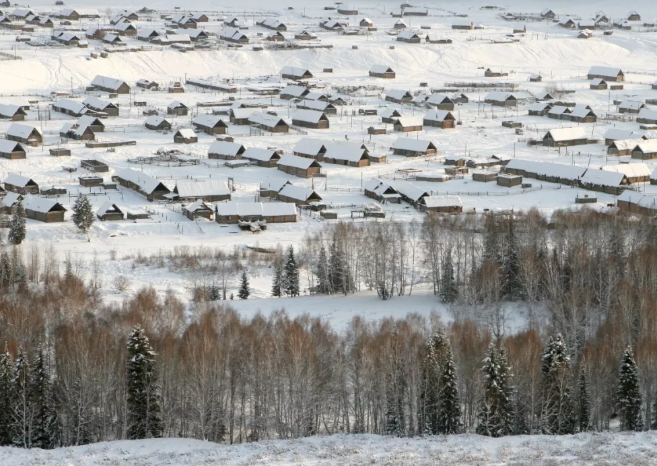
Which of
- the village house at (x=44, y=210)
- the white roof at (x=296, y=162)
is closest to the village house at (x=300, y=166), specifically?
the white roof at (x=296, y=162)

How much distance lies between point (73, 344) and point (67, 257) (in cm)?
1395

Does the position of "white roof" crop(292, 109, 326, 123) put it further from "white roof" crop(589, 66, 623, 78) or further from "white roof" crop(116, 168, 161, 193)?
"white roof" crop(589, 66, 623, 78)

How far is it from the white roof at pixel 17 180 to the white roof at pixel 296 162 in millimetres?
12323

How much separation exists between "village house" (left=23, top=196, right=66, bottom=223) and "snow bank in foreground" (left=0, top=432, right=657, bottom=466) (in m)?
22.2

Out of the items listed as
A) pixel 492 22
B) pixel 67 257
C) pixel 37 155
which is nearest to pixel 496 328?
pixel 67 257

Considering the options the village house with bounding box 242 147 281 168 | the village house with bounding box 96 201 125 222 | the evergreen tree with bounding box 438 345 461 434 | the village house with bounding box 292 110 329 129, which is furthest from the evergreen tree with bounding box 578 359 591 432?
the village house with bounding box 292 110 329 129

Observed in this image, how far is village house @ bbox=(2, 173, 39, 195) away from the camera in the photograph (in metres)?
52.2

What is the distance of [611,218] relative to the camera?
1549 inches

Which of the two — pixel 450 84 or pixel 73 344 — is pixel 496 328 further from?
pixel 450 84

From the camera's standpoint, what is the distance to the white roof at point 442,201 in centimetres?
5006

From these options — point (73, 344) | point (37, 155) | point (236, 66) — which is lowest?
point (73, 344)

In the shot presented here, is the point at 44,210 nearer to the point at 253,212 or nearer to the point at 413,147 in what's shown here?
the point at 253,212

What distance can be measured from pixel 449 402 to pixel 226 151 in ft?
112

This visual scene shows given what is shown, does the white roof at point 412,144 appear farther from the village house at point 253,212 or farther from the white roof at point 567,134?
the village house at point 253,212
